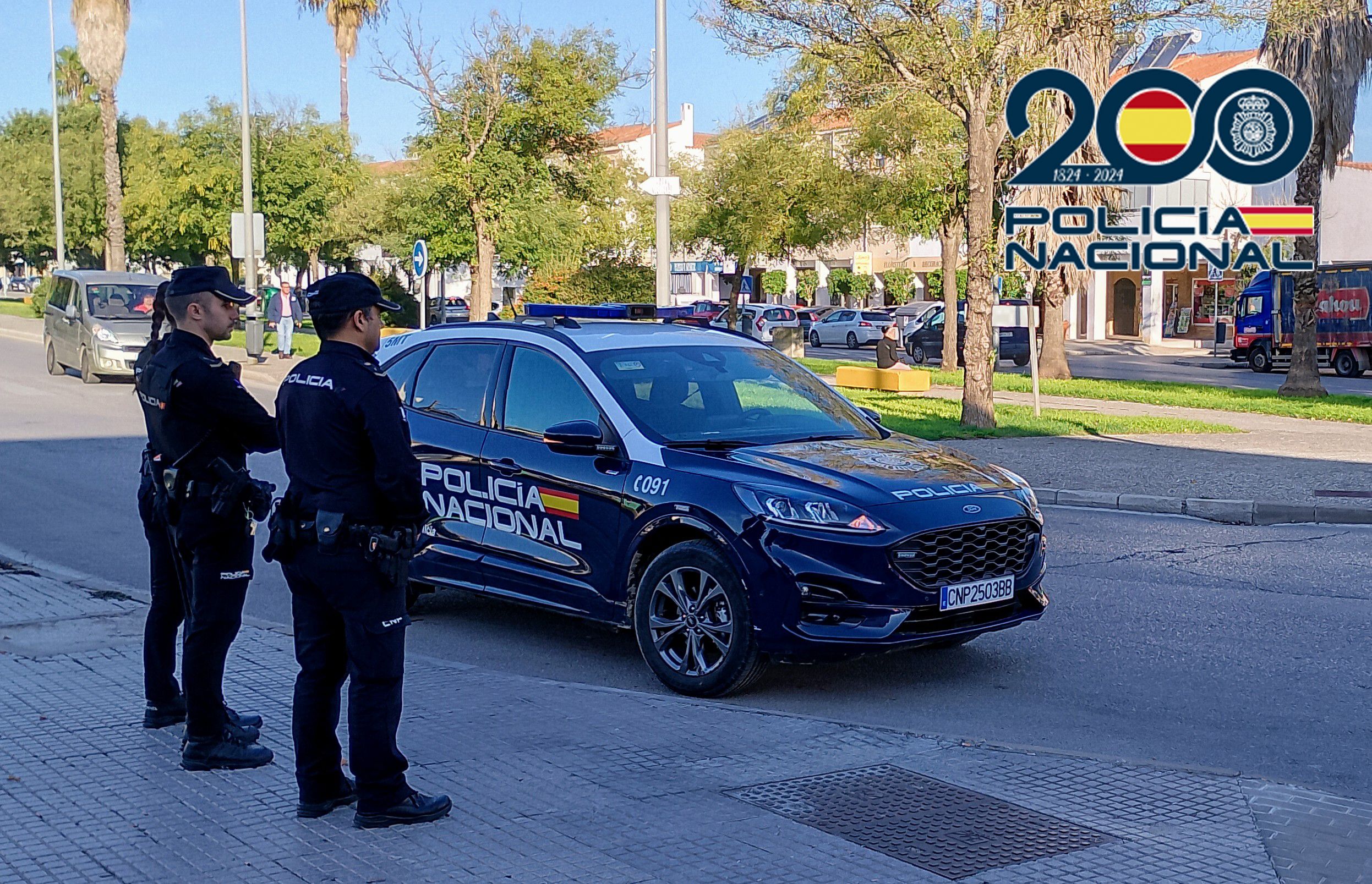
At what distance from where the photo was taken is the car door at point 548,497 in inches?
275

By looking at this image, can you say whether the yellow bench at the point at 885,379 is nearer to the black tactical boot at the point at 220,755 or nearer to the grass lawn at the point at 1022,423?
the grass lawn at the point at 1022,423

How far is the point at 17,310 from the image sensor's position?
5809cm

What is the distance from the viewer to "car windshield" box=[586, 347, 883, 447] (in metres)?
7.14

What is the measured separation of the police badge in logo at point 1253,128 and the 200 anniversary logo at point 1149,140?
1.3 inches

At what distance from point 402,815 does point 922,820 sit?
1685mm

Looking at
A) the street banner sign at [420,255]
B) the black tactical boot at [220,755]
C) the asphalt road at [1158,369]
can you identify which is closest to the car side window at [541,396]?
the black tactical boot at [220,755]

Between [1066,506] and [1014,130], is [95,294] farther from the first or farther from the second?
[1066,506]

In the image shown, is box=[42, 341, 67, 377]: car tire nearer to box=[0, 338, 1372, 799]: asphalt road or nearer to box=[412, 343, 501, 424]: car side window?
box=[0, 338, 1372, 799]: asphalt road

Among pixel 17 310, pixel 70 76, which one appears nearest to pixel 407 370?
pixel 17 310

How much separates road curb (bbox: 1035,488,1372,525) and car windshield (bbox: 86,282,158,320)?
16947 millimetres

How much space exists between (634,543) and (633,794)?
202cm

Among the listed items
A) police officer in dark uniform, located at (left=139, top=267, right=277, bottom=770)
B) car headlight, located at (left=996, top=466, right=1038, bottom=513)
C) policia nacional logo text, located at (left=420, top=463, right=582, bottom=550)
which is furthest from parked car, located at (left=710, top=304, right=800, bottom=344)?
police officer in dark uniform, located at (left=139, top=267, right=277, bottom=770)

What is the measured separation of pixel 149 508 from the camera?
18.2 feet

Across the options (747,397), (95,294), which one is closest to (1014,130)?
(747,397)
